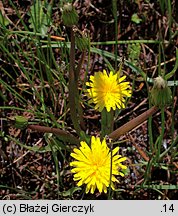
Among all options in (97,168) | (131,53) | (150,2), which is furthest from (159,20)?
(97,168)

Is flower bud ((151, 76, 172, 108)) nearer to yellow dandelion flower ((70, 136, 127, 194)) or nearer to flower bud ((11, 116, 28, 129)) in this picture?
yellow dandelion flower ((70, 136, 127, 194))

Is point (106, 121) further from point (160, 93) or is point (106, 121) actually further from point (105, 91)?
point (160, 93)

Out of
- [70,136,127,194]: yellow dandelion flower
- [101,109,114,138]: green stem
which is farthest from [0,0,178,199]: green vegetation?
[70,136,127,194]: yellow dandelion flower

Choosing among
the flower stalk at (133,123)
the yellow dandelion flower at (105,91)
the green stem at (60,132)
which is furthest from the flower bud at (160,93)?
the green stem at (60,132)

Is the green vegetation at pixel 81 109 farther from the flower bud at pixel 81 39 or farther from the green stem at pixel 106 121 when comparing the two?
the flower bud at pixel 81 39

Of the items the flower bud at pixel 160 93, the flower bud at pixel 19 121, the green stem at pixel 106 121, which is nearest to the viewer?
the flower bud at pixel 160 93

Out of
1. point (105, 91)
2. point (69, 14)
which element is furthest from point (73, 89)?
point (69, 14)

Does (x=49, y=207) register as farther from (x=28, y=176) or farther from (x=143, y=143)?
(x=143, y=143)

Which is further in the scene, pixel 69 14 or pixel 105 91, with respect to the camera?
pixel 105 91
